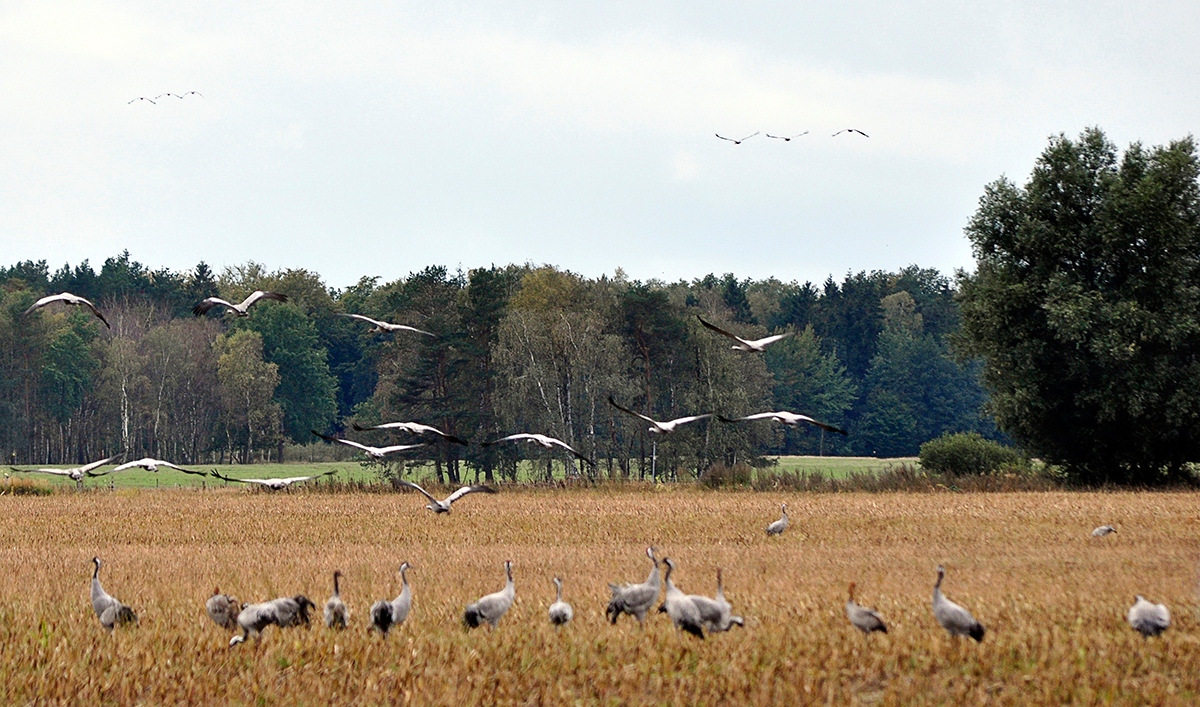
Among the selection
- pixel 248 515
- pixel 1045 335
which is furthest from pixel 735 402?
pixel 248 515

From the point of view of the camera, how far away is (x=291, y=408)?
370 ft

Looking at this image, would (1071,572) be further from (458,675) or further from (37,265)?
(37,265)

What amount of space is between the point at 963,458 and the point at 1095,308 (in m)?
10.4

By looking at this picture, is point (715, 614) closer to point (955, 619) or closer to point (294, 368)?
point (955, 619)

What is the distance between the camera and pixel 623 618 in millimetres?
14016

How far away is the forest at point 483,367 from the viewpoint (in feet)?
245

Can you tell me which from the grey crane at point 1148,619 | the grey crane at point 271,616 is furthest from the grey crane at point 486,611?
the grey crane at point 1148,619

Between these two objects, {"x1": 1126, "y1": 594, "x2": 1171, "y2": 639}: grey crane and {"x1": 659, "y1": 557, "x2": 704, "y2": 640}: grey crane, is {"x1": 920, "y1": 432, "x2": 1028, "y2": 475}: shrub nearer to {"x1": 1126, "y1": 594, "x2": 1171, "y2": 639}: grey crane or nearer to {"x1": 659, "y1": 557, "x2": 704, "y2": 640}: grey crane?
{"x1": 1126, "y1": 594, "x2": 1171, "y2": 639}: grey crane

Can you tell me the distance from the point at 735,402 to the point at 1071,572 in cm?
6044

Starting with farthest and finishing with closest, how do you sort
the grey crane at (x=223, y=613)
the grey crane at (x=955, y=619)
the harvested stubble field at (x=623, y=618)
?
1. the grey crane at (x=223, y=613)
2. the grey crane at (x=955, y=619)
3. the harvested stubble field at (x=623, y=618)

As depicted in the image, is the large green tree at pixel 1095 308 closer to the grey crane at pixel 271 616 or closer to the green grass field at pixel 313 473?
the green grass field at pixel 313 473

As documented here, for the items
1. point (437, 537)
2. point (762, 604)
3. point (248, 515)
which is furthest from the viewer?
point (248, 515)

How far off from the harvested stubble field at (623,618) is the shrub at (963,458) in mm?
18981

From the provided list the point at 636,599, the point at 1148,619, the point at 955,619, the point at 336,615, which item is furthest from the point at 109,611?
the point at 1148,619
